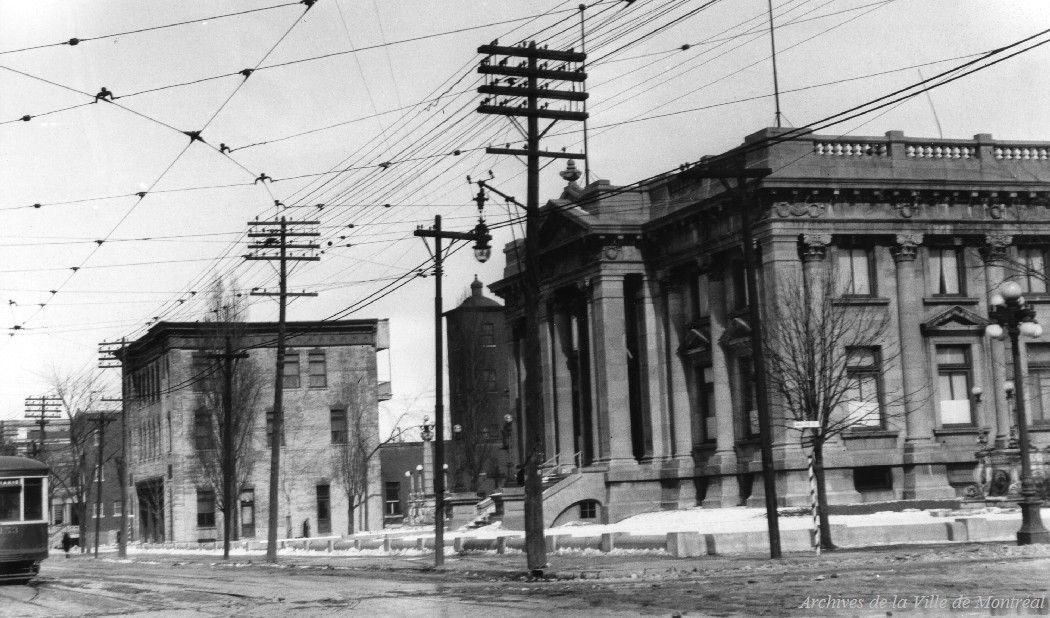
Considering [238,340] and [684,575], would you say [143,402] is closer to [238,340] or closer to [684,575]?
[238,340]

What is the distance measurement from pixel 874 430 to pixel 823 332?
8.95 metres

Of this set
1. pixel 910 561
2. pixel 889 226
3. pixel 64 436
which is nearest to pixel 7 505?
A: pixel 910 561

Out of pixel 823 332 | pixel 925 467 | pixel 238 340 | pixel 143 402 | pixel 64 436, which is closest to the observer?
pixel 823 332

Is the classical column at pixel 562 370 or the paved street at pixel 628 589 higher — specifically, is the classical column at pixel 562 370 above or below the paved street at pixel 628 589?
above

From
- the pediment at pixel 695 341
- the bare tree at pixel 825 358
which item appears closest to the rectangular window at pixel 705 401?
the pediment at pixel 695 341

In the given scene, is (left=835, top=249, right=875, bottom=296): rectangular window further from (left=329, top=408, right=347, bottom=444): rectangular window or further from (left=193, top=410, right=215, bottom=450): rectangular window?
(left=329, top=408, right=347, bottom=444): rectangular window

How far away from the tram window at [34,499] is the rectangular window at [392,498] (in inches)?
2344

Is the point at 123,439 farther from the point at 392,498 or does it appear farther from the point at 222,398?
the point at 392,498

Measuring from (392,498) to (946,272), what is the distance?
58060 millimetres

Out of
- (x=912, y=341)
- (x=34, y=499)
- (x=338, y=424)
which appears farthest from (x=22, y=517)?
(x=338, y=424)

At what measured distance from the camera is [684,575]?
25391 millimetres

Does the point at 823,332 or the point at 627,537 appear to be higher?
the point at 823,332

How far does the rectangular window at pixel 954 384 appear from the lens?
150 ft

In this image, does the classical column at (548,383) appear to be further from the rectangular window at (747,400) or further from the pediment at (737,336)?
the rectangular window at (747,400)
